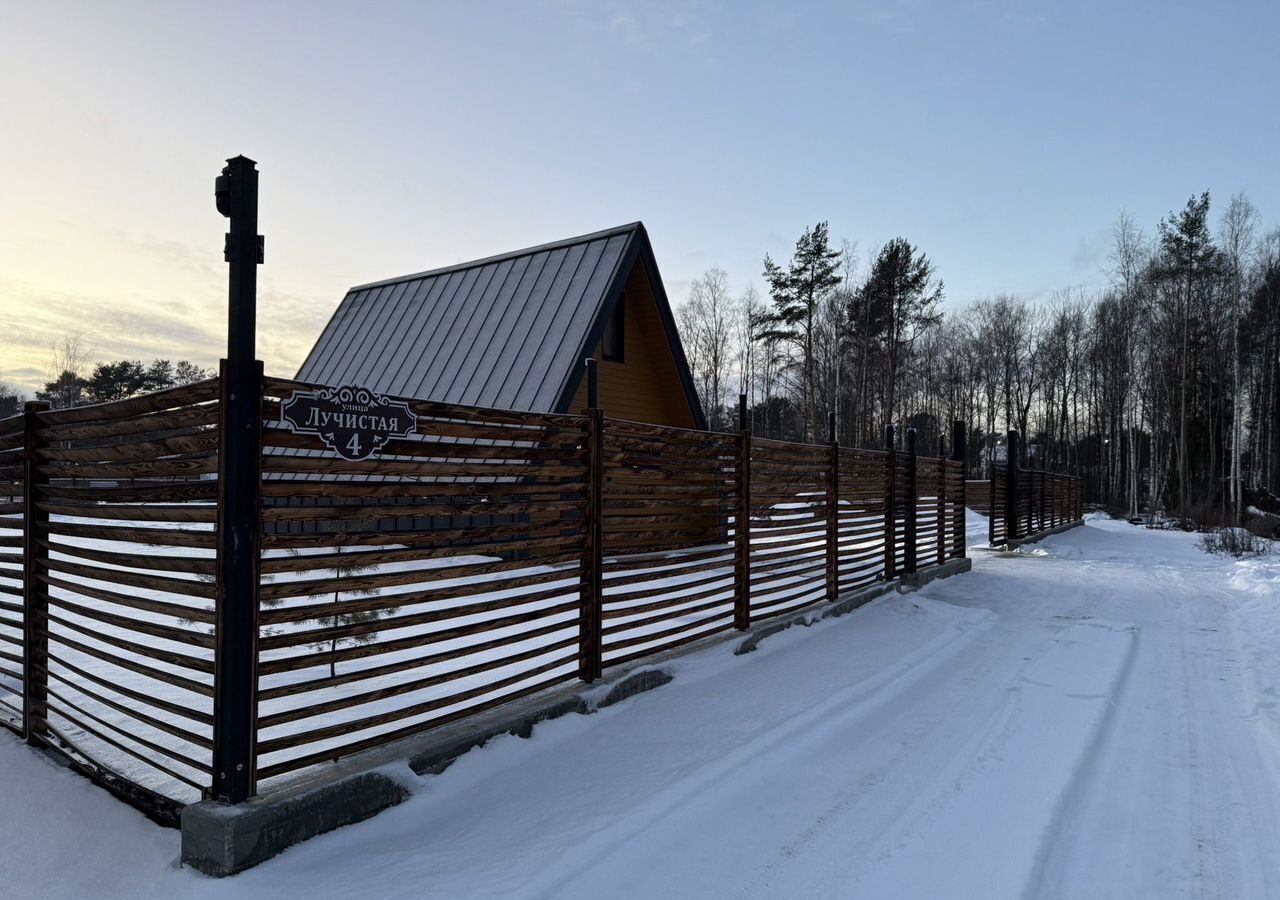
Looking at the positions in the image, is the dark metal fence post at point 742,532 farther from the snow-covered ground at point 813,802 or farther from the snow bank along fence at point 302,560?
the snow-covered ground at point 813,802

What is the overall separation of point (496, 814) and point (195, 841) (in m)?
1.29

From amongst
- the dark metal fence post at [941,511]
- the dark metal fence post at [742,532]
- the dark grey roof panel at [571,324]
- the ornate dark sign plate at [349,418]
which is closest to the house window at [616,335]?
the dark grey roof panel at [571,324]

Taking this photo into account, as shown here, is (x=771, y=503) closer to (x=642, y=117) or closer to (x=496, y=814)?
(x=496, y=814)

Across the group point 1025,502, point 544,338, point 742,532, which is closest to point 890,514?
point 742,532

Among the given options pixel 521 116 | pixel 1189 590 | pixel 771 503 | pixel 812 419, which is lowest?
pixel 1189 590

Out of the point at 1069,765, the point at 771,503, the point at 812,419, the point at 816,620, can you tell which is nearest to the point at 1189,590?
the point at 816,620

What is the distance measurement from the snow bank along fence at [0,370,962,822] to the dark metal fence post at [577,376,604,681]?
2cm

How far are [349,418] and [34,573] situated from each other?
250 centimetres

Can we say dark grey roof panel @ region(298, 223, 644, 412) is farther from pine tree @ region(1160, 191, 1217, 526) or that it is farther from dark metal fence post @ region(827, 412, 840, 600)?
pine tree @ region(1160, 191, 1217, 526)

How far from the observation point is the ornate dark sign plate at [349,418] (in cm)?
347

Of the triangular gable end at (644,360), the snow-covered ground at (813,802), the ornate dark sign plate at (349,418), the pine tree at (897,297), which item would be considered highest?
the pine tree at (897,297)

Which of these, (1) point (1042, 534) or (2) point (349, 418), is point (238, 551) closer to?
(2) point (349, 418)

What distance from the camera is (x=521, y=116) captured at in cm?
1145

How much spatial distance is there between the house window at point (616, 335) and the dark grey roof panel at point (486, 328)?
3.44 ft
